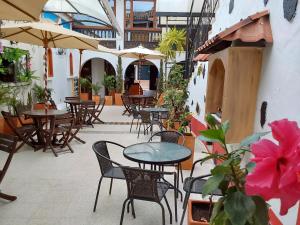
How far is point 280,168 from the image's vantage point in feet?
2.70

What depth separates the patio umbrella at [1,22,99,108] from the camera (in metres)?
5.00

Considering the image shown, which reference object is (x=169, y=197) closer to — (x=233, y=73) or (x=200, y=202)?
(x=200, y=202)

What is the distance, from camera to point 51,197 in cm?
347

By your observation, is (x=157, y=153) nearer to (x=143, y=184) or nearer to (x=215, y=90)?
(x=143, y=184)

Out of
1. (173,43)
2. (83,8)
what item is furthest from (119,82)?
(83,8)


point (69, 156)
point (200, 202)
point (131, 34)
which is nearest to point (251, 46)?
point (200, 202)

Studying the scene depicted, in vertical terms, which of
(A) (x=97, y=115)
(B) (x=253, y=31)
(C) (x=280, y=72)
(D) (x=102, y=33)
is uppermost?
(D) (x=102, y=33)

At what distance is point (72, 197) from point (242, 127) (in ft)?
7.45

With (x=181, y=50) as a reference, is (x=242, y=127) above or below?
below

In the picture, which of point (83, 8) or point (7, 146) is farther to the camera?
point (83, 8)

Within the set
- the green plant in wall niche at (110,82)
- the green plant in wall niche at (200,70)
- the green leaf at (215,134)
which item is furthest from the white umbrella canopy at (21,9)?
the green plant in wall niche at (110,82)

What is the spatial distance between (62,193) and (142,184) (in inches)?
59.7

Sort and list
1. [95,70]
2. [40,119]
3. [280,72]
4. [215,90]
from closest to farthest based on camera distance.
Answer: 1. [280,72]
2. [215,90]
3. [40,119]
4. [95,70]

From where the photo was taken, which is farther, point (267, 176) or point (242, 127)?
point (242, 127)
